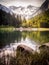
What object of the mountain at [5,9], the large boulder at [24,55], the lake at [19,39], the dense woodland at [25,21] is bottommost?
the large boulder at [24,55]

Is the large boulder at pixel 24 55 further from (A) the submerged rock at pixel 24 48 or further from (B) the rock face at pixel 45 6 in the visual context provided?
(B) the rock face at pixel 45 6

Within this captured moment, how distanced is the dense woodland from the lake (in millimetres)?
96

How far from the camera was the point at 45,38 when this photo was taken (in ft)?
6.01

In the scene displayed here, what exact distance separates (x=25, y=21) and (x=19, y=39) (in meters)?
0.25


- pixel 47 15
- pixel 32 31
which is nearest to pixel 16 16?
pixel 32 31

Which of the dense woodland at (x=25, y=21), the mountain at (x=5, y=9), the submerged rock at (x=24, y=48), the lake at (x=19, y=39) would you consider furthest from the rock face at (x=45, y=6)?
the submerged rock at (x=24, y=48)

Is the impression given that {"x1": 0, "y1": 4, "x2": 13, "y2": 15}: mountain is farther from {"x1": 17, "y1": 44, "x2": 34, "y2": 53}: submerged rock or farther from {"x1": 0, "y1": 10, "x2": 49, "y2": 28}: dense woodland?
{"x1": 17, "y1": 44, "x2": 34, "y2": 53}: submerged rock

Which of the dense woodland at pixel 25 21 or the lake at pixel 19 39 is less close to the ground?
the dense woodland at pixel 25 21

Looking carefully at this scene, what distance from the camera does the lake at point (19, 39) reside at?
1.79m

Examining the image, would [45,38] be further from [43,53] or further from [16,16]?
[16,16]

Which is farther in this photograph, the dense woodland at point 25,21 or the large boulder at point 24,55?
the dense woodland at point 25,21

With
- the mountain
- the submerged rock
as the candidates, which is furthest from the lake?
the mountain

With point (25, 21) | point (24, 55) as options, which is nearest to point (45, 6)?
point (25, 21)

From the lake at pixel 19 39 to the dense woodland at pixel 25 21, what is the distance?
0.10 meters
